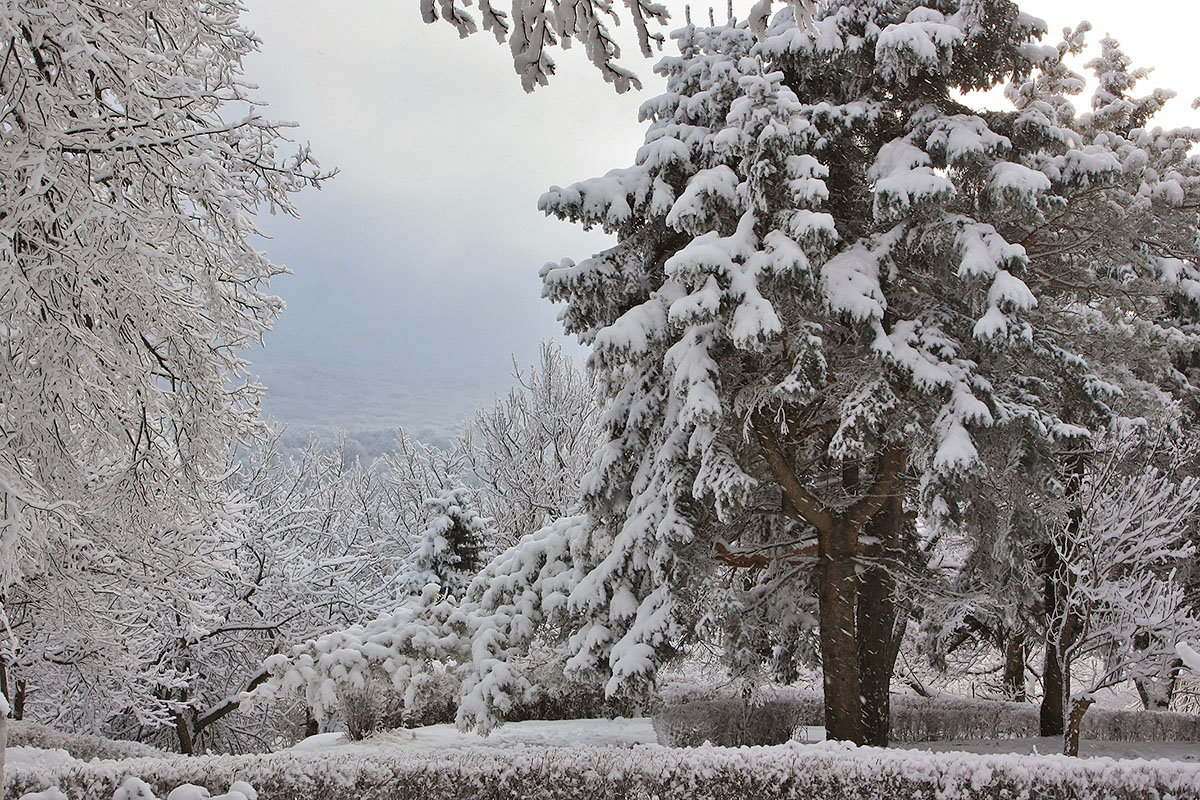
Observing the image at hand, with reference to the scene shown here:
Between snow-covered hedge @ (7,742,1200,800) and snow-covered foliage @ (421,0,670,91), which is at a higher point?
snow-covered foliage @ (421,0,670,91)

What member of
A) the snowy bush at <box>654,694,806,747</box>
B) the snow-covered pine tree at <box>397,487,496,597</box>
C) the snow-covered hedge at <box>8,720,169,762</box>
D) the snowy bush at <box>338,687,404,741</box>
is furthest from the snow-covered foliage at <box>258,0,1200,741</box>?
the snow-covered pine tree at <box>397,487,496,597</box>

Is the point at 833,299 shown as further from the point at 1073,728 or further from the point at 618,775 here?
the point at 1073,728

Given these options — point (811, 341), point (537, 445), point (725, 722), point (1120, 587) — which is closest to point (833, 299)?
point (811, 341)

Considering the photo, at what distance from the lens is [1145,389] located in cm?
1152

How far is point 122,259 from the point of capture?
5.91 m

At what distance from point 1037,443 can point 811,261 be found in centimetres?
320

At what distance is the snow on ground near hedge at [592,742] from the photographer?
1195 centimetres

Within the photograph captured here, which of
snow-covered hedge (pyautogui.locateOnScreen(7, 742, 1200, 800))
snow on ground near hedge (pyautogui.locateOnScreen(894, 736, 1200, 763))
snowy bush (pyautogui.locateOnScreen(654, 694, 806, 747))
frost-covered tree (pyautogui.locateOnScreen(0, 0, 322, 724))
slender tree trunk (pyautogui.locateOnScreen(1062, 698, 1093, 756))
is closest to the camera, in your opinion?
frost-covered tree (pyautogui.locateOnScreen(0, 0, 322, 724))

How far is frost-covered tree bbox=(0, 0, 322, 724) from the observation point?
18.8ft

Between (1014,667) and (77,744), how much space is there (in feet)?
52.2

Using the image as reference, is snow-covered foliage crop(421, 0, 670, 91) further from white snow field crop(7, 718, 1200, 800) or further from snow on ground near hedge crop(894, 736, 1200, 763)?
snow on ground near hedge crop(894, 736, 1200, 763)

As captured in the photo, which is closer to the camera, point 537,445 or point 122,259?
point 122,259

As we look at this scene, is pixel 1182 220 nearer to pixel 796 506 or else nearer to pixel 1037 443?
pixel 1037 443

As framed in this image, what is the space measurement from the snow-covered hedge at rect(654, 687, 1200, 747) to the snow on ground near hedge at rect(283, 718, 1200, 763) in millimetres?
370
